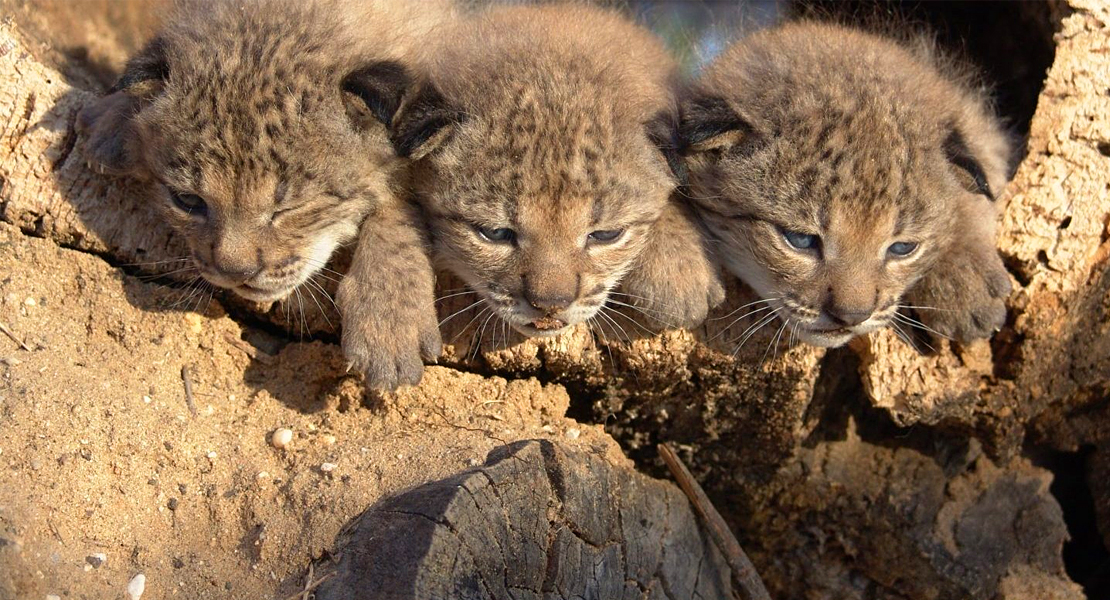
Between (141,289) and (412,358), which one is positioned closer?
(412,358)

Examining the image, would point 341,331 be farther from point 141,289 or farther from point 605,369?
point 605,369

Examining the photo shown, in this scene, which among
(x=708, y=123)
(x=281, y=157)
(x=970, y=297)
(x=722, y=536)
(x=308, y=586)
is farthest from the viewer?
(x=722, y=536)

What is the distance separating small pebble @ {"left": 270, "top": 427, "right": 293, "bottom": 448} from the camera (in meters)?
2.95

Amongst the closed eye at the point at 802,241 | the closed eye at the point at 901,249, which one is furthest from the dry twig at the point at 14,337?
the closed eye at the point at 901,249

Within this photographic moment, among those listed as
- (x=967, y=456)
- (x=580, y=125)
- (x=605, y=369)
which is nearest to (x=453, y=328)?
(x=605, y=369)

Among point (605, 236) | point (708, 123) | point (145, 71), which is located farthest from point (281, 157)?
point (708, 123)

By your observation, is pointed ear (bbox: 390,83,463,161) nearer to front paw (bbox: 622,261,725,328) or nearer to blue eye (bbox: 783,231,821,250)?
front paw (bbox: 622,261,725,328)

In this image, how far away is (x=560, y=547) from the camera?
102 inches

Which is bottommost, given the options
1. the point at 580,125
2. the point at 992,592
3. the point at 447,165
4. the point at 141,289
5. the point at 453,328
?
the point at 992,592

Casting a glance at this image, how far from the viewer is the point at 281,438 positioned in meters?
2.95

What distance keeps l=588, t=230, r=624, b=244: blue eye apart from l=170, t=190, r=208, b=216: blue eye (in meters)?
1.24

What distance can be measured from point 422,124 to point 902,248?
161 cm

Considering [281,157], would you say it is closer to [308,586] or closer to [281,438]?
[281,438]

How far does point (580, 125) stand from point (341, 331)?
107 cm
